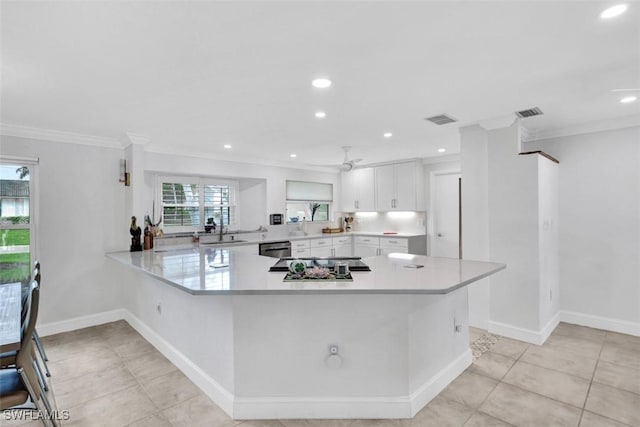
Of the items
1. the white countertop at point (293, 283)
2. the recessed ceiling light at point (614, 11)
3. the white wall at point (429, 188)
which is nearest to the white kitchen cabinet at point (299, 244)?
the white wall at point (429, 188)

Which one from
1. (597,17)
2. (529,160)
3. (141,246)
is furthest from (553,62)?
(141,246)

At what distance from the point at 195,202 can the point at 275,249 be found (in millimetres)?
1476

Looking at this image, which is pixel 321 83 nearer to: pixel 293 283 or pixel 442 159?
pixel 293 283

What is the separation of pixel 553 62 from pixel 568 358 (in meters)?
2.60

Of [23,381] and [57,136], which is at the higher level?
[57,136]

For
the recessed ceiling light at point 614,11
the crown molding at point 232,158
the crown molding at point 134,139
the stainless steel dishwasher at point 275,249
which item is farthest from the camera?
the stainless steel dishwasher at point 275,249

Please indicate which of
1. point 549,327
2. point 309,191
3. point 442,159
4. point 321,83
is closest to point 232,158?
point 309,191

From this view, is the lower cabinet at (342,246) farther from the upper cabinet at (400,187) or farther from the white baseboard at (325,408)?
the white baseboard at (325,408)

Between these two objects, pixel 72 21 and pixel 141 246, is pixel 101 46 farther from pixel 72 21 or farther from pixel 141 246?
pixel 141 246

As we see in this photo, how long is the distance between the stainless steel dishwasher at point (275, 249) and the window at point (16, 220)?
2.83 metres

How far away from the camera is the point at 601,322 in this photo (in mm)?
3756

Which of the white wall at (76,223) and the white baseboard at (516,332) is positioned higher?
the white wall at (76,223)

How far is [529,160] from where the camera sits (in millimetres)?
3346

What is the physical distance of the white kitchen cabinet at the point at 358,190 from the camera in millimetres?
6598
